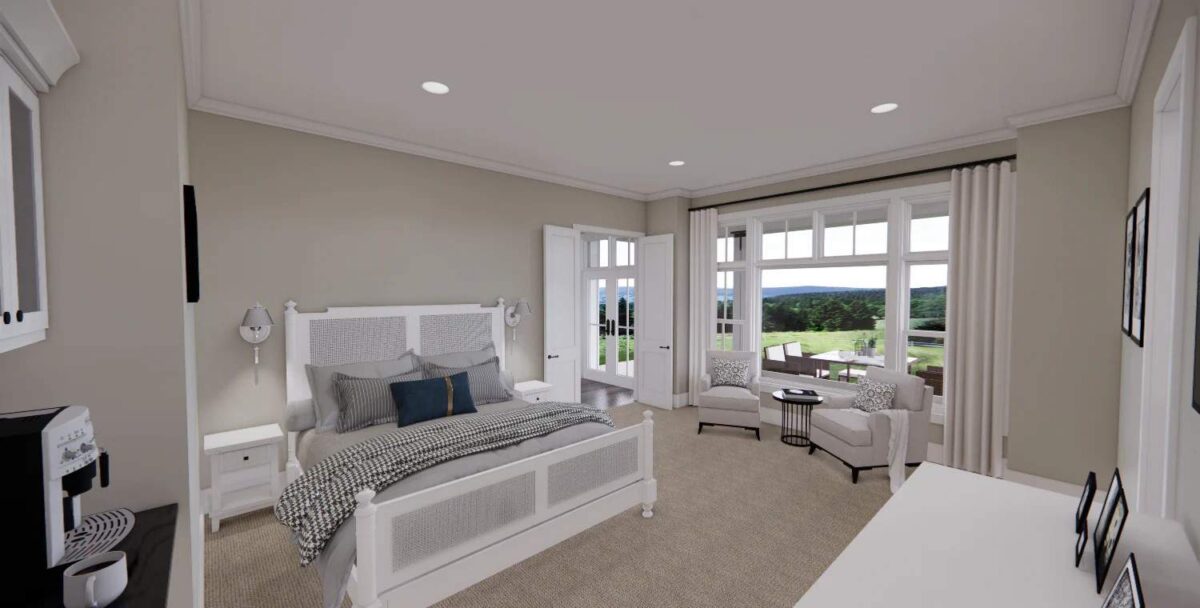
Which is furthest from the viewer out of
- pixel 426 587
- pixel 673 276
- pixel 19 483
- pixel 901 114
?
pixel 673 276

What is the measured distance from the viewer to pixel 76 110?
4.48 ft

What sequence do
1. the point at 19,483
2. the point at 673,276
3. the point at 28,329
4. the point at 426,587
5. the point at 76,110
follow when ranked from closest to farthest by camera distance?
1. the point at 19,483
2. the point at 28,329
3. the point at 76,110
4. the point at 426,587
5. the point at 673,276

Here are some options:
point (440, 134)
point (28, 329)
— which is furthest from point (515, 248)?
point (28, 329)

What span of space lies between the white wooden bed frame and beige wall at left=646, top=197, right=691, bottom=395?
2.84 meters

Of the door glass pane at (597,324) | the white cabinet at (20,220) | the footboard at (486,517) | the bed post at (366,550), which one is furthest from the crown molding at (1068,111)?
the door glass pane at (597,324)

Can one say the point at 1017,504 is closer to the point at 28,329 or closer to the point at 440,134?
the point at 28,329

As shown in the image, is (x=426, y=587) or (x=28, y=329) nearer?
(x=28, y=329)

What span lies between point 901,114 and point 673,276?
2992 mm

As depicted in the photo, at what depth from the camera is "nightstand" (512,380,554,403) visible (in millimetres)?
4516

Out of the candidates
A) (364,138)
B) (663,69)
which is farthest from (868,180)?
(364,138)

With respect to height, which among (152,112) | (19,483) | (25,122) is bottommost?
(19,483)

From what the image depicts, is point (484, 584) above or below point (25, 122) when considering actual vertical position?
below

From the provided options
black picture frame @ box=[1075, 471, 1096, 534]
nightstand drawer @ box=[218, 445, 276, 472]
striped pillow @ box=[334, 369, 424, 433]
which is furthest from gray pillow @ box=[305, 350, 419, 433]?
black picture frame @ box=[1075, 471, 1096, 534]

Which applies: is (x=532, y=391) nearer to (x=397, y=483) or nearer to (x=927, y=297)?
(x=397, y=483)
